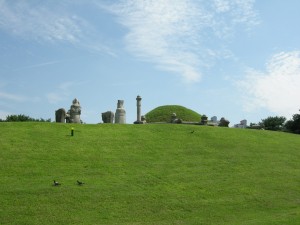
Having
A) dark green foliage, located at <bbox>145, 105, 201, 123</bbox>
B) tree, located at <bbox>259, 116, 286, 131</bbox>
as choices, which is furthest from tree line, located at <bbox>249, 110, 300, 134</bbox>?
dark green foliage, located at <bbox>145, 105, 201, 123</bbox>

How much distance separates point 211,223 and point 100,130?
1616cm

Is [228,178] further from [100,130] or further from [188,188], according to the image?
[100,130]

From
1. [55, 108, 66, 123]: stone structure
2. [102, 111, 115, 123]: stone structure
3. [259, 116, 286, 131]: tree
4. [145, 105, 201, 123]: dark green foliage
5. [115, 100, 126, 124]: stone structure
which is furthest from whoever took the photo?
[259, 116, 286, 131]: tree

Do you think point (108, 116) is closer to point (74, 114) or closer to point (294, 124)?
point (74, 114)

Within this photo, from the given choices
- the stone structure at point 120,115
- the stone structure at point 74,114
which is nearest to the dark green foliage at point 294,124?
the stone structure at point 120,115

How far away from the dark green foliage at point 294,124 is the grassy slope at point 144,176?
3096 centimetres

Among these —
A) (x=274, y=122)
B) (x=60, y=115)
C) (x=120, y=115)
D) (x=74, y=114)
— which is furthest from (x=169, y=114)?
(x=274, y=122)

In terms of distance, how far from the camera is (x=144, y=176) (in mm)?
24031

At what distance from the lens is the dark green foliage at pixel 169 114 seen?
175 ft

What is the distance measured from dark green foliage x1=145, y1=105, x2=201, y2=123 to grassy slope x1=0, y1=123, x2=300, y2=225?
17.2 m

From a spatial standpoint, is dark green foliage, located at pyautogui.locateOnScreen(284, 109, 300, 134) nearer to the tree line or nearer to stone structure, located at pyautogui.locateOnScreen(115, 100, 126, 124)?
the tree line

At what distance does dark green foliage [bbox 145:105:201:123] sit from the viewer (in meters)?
53.4

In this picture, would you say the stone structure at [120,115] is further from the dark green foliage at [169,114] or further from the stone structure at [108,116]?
the dark green foliage at [169,114]

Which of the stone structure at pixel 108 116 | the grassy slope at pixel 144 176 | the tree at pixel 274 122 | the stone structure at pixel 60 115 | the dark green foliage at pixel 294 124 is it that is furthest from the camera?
the tree at pixel 274 122
